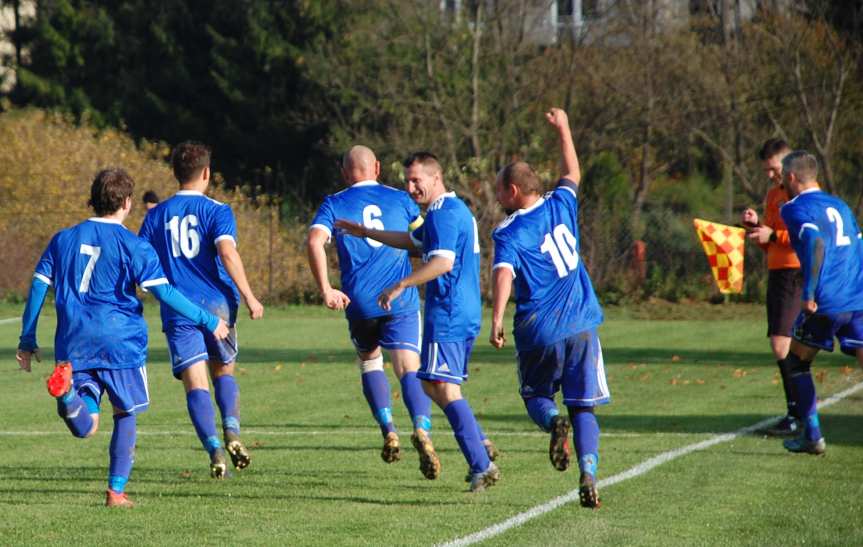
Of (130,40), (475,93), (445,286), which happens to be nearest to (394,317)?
(445,286)

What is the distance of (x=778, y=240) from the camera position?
11.2m

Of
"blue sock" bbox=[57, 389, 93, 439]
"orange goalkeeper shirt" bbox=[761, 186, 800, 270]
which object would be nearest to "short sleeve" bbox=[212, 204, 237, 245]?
"blue sock" bbox=[57, 389, 93, 439]

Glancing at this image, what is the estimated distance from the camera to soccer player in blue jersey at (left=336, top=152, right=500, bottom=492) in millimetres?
8266

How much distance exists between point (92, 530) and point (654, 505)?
289cm

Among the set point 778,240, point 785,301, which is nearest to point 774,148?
point 778,240

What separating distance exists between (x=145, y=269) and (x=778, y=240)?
17.1 ft

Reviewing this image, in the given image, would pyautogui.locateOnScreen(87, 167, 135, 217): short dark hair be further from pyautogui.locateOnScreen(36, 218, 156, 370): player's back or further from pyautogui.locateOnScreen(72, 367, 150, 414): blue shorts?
pyautogui.locateOnScreen(72, 367, 150, 414): blue shorts

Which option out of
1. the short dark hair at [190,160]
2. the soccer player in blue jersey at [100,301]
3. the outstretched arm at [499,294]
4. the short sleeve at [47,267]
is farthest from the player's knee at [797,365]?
the short sleeve at [47,267]

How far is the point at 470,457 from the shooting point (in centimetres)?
834

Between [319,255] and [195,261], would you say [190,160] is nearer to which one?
[195,261]

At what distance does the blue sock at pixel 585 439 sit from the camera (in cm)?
767

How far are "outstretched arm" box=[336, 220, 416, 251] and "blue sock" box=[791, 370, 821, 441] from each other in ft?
10.4

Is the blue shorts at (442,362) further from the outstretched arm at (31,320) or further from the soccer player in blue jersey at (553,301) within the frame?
the outstretched arm at (31,320)

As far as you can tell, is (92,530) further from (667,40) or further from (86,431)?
(667,40)
